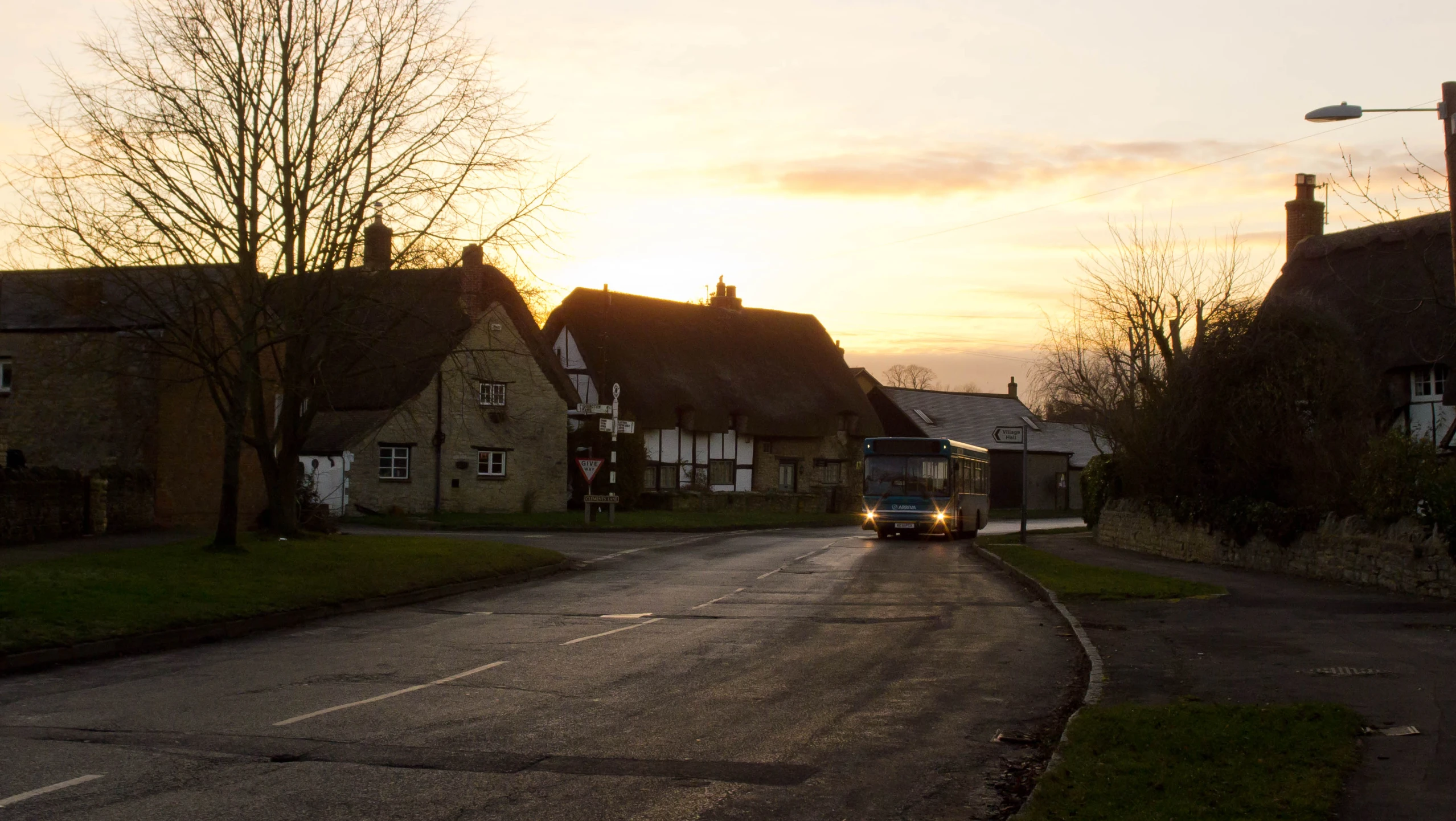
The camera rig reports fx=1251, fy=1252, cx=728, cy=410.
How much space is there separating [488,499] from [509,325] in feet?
21.3

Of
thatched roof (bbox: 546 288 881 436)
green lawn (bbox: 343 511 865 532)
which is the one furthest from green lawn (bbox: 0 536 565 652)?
thatched roof (bbox: 546 288 881 436)

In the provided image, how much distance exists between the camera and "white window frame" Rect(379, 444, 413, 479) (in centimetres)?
4297

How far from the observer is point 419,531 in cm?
3534

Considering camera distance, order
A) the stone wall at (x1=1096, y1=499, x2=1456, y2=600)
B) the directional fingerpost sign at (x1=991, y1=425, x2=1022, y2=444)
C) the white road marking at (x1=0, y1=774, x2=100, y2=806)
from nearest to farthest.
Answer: the white road marking at (x1=0, y1=774, x2=100, y2=806)
the stone wall at (x1=1096, y1=499, x2=1456, y2=600)
the directional fingerpost sign at (x1=991, y1=425, x2=1022, y2=444)

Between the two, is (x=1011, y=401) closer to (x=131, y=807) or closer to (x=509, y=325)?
(x=509, y=325)

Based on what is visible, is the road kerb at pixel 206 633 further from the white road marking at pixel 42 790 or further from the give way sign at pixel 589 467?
the give way sign at pixel 589 467

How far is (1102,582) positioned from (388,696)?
1330 centimetres

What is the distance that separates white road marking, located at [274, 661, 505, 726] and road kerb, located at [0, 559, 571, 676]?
420cm

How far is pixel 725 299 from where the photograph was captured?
219 feet

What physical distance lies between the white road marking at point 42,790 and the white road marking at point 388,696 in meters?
1.82

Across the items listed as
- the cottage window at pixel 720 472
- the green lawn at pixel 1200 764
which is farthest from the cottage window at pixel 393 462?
the green lawn at pixel 1200 764

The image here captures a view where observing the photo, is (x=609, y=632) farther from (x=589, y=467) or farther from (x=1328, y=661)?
(x=589, y=467)

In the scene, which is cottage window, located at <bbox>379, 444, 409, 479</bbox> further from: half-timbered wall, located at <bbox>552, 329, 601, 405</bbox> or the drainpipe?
half-timbered wall, located at <bbox>552, 329, 601, 405</bbox>

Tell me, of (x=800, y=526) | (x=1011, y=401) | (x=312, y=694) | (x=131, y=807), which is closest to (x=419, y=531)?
(x=800, y=526)
